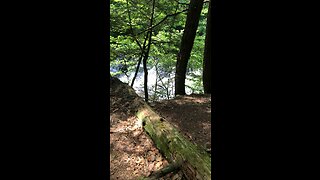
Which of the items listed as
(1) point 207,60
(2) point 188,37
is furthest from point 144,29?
(1) point 207,60

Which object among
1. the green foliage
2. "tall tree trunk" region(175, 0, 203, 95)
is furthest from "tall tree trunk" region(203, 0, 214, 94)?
the green foliage

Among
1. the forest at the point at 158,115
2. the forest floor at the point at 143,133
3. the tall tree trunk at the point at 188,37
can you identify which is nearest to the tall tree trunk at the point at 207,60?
the forest at the point at 158,115

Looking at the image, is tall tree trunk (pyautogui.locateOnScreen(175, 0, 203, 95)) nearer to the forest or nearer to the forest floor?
the forest

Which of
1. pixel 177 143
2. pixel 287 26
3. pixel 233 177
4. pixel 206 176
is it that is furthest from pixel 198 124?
pixel 287 26

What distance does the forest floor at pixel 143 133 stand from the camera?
12.8ft

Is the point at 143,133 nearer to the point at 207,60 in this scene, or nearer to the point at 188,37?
the point at 207,60

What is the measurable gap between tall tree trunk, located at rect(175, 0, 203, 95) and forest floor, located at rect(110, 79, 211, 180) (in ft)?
3.93

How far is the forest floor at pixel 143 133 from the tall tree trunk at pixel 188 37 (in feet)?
3.93

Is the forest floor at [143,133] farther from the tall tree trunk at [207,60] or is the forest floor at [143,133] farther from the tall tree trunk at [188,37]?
the tall tree trunk at [188,37]

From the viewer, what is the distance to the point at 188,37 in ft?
28.0
